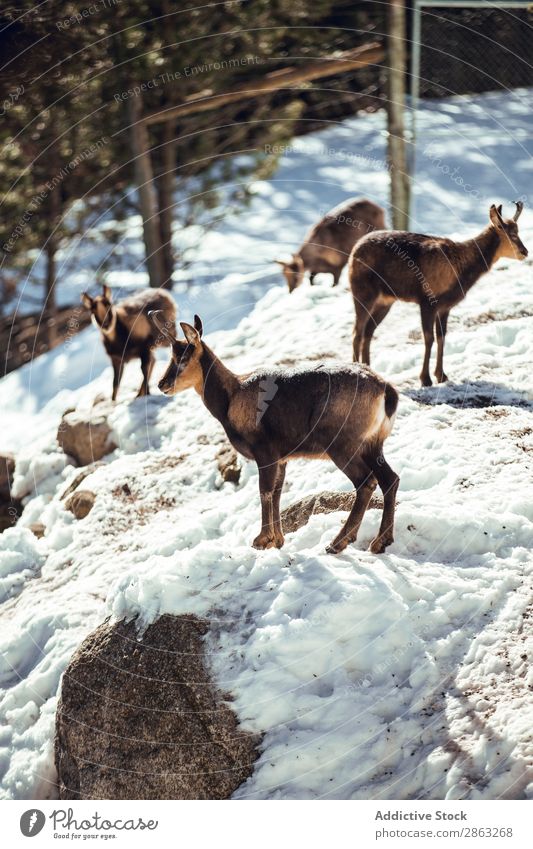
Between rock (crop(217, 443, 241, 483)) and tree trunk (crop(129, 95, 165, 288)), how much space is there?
6.61m

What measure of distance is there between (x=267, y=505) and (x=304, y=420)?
70 centimetres

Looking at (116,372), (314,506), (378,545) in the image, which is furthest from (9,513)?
(378,545)

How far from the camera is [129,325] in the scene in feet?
35.4

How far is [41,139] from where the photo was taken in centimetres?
1716

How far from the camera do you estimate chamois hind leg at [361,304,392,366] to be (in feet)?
30.1

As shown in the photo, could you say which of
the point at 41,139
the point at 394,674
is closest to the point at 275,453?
the point at 394,674

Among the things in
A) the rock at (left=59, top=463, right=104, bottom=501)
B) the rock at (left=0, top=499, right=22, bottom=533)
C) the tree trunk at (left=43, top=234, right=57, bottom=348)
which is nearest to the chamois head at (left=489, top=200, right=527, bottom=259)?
the rock at (left=59, top=463, right=104, bottom=501)

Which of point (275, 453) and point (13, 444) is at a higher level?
point (275, 453)

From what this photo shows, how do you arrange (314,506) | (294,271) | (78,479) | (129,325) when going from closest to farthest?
(314,506), (78,479), (129,325), (294,271)

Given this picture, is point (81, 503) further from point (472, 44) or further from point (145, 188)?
point (472, 44)

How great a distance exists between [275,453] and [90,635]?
183 cm

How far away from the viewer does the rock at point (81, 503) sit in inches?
355

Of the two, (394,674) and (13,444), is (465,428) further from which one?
(13,444)
